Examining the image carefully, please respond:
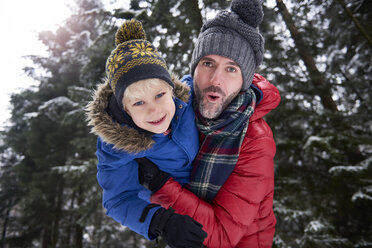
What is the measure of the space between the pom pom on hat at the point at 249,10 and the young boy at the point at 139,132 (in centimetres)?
93

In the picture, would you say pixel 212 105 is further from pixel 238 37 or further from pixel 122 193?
pixel 122 193

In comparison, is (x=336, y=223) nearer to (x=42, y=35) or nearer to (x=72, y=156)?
(x=72, y=156)

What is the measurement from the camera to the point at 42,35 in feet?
44.9

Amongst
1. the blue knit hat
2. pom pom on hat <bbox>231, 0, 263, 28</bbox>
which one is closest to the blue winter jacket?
the blue knit hat

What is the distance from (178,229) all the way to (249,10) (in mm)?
1961

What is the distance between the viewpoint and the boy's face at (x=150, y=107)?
1.58m

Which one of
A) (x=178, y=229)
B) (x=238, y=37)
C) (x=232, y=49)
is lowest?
(x=178, y=229)

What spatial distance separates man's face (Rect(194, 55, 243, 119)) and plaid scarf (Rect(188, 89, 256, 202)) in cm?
8

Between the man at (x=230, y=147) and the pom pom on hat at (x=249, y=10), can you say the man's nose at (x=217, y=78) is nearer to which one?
the man at (x=230, y=147)

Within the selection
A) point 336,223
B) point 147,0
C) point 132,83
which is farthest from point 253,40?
point 336,223

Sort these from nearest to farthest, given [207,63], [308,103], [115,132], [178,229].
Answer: [178,229], [115,132], [207,63], [308,103]

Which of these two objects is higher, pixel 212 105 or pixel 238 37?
pixel 238 37

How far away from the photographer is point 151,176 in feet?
5.68

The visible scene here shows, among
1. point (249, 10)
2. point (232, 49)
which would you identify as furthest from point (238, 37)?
point (249, 10)
